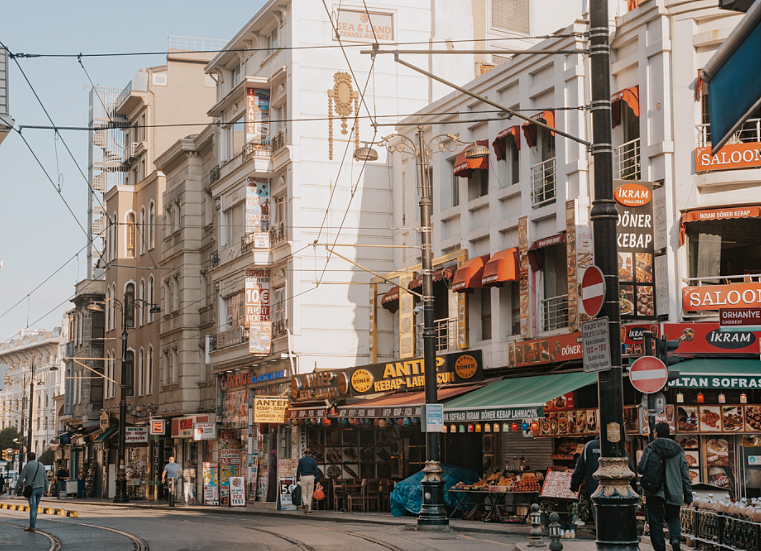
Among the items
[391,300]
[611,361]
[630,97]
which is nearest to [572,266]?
[630,97]

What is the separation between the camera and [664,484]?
13359 millimetres

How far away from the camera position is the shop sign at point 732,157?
68.4ft

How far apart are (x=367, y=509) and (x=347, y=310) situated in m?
7.57

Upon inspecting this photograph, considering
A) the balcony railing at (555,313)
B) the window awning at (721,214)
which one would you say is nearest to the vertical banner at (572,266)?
the balcony railing at (555,313)

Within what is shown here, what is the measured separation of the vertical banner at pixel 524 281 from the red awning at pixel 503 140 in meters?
2.17

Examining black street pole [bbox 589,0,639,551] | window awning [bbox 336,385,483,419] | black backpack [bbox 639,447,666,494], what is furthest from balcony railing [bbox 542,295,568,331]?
black street pole [bbox 589,0,639,551]

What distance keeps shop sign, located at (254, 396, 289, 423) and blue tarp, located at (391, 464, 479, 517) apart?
8553mm

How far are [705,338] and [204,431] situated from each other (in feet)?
83.1

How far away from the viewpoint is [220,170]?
41.8 meters

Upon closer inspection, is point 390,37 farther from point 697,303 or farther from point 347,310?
point 697,303

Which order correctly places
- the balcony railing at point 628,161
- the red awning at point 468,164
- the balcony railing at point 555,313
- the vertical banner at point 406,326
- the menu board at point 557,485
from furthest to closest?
the vertical banner at point 406,326
the red awning at point 468,164
the balcony railing at point 555,313
the balcony railing at point 628,161
the menu board at point 557,485

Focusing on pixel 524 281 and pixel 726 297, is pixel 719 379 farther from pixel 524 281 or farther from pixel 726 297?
pixel 524 281

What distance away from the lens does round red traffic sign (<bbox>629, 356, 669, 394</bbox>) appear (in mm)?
15328

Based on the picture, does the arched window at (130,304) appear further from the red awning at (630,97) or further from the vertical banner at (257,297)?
the red awning at (630,97)
